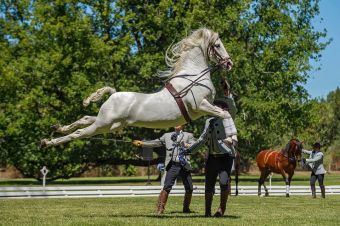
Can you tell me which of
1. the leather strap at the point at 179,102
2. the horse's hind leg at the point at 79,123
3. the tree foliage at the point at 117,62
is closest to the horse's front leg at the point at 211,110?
the leather strap at the point at 179,102

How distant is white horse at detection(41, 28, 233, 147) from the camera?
37.4 feet

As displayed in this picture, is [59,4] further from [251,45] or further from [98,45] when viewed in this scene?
[251,45]

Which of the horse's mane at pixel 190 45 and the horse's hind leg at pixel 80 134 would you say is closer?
the horse's hind leg at pixel 80 134

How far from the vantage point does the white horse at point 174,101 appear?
11.4 meters

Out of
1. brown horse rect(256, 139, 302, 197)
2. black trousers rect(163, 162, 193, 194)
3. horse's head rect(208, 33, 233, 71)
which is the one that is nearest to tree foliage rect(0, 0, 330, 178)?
brown horse rect(256, 139, 302, 197)

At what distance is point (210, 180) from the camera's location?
12.9 metres

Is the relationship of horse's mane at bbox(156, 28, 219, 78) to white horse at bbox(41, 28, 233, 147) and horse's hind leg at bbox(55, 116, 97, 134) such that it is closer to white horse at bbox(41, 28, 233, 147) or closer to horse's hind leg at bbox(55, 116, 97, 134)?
white horse at bbox(41, 28, 233, 147)

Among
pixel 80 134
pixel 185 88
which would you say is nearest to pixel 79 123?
pixel 80 134

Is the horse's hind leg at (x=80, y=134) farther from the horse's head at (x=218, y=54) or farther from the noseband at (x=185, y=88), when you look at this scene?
the horse's head at (x=218, y=54)

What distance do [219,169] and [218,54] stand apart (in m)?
2.34

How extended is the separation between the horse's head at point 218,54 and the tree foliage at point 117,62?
885 inches

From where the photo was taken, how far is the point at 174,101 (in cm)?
1138

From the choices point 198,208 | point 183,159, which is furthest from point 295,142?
point 183,159

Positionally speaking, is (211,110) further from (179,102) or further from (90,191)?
(90,191)
